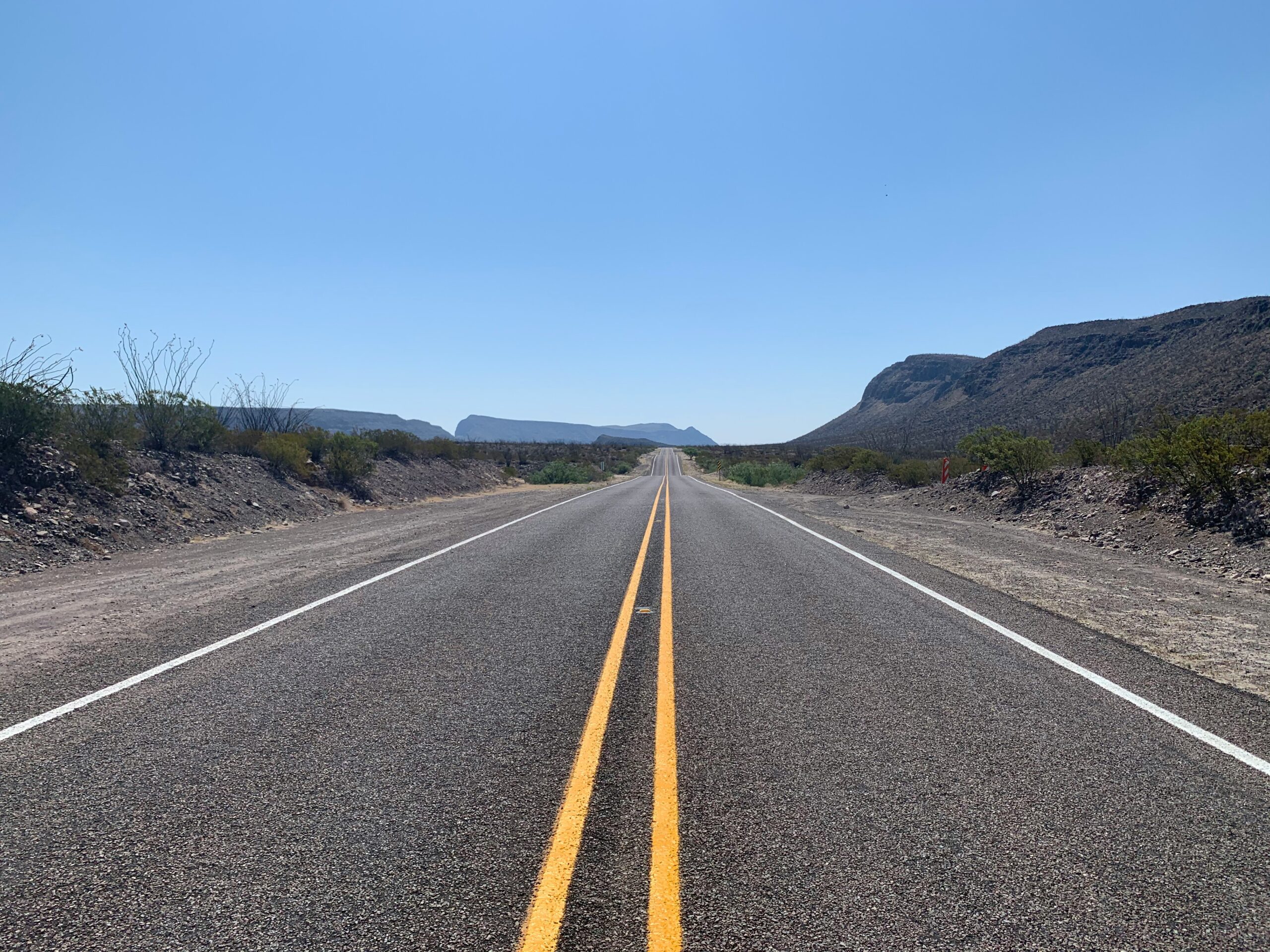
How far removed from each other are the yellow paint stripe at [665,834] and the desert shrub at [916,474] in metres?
23.0

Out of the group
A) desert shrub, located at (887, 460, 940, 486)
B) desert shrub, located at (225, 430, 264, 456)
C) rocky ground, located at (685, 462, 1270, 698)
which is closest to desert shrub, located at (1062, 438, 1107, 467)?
rocky ground, located at (685, 462, 1270, 698)

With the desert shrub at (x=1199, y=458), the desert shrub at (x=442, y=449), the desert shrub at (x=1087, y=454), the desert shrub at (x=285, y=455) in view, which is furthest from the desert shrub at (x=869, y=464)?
the desert shrub at (x=285, y=455)

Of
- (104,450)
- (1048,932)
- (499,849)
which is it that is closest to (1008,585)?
(1048,932)

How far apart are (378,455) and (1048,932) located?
106 feet

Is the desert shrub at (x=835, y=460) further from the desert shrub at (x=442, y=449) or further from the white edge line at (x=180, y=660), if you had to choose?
the white edge line at (x=180, y=660)

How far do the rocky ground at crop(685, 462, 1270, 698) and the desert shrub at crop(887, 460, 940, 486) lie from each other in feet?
11.3

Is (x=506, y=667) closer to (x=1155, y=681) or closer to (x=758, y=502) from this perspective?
(x=1155, y=681)

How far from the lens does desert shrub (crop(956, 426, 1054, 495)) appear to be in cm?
1878

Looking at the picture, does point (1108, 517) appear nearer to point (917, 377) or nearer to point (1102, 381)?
point (1102, 381)

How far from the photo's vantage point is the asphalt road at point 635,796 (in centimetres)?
266

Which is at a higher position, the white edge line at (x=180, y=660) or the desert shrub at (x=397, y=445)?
the desert shrub at (x=397, y=445)

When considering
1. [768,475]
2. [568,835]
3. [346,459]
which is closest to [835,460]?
[768,475]

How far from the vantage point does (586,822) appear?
329 centimetres

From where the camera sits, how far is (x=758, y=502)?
25609mm
